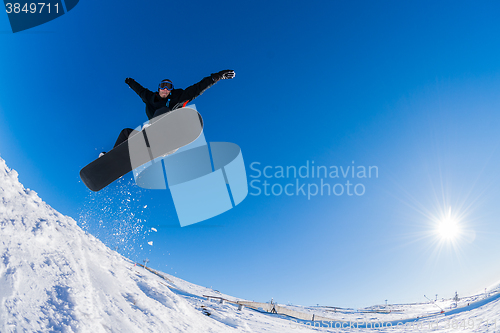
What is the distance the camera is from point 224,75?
548cm

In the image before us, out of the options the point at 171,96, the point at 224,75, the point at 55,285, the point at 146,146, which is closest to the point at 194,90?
the point at 171,96

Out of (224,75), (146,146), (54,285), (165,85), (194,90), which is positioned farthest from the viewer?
(146,146)

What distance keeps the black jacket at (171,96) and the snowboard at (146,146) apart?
0.75 feet

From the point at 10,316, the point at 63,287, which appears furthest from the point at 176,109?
the point at 10,316

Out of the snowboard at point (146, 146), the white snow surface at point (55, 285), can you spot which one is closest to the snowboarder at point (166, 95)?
the snowboard at point (146, 146)

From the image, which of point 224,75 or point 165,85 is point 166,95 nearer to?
point 165,85

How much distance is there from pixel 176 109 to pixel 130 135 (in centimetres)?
132

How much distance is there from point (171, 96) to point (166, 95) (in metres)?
0.11

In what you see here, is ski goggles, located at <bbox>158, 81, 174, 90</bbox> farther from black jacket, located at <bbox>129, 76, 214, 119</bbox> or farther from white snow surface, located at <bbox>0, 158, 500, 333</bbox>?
white snow surface, located at <bbox>0, 158, 500, 333</bbox>

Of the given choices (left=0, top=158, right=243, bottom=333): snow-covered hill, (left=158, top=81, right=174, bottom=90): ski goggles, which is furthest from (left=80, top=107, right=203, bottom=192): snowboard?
(left=0, top=158, right=243, bottom=333): snow-covered hill

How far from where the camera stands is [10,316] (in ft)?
6.77

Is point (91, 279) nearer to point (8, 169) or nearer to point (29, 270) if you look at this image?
point (29, 270)

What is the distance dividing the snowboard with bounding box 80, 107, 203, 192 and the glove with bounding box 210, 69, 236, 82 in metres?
0.92

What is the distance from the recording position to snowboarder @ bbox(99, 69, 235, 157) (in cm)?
572
